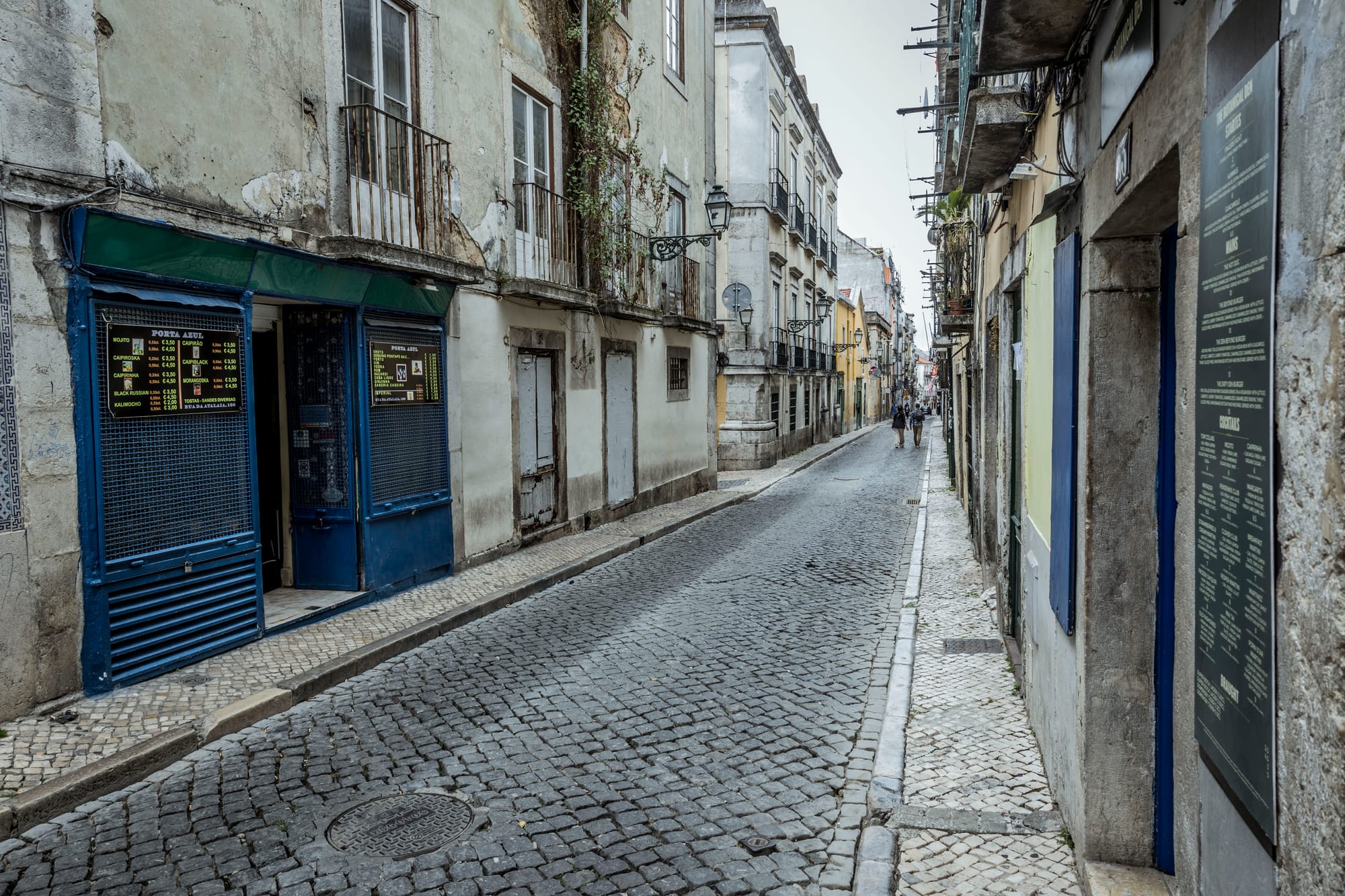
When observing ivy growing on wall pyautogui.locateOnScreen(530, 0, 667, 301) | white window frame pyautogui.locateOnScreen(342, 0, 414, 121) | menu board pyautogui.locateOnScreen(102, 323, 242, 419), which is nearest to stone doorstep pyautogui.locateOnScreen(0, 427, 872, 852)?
menu board pyautogui.locateOnScreen(102, 323, 242, 419)

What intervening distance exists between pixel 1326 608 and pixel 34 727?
240 inches

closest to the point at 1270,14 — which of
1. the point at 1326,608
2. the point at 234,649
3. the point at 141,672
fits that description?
the point at 1326,608

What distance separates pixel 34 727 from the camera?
16.9 ft

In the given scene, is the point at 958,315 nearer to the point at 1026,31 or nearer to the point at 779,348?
the point at 1026,31

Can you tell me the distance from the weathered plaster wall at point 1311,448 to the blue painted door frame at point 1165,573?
1.74 metres

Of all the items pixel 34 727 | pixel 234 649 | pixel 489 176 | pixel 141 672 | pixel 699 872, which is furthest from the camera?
pixel 489 176

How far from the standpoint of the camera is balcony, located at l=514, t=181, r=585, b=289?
446 inches

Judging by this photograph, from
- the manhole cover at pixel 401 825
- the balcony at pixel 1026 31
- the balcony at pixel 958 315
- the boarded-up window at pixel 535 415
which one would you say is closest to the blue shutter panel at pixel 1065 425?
the balcony at pixel 1026 31

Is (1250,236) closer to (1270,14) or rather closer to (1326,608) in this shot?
(1270,14)

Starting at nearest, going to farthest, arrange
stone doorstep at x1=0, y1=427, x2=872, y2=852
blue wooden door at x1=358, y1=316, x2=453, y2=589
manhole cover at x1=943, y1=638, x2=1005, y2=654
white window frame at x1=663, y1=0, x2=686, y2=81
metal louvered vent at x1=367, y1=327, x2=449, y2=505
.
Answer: stone doorstep at x1=0, y1=427, x2=872, y2=852 < manhole cover at x1=943, y1=638, x2=1005, y2=654 < blue wooden door at x1=358, y1=316, x2=453, y2=589 < metal louvered vent at x1=367, y1=327, x2=449, y2=505 < white window frame at x1=663, y1=0, x2=686, y2=81

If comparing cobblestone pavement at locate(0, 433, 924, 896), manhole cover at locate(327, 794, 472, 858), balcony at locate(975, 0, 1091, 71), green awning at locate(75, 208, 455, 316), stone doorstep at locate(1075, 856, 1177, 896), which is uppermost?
balcony at locate(975, 0, 1091, 71)

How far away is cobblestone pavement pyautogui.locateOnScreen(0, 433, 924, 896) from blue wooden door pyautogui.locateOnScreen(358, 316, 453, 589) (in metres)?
1.26

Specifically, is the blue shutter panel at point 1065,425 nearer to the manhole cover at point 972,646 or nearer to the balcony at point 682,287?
the manhole cover at point 972,646

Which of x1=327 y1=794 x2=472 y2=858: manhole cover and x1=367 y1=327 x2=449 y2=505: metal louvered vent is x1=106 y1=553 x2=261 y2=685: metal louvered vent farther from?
x1=327 y1=794 x2=472 y2=858: manhole cover
